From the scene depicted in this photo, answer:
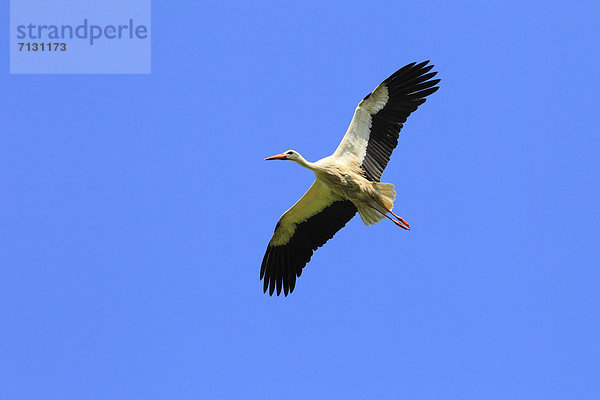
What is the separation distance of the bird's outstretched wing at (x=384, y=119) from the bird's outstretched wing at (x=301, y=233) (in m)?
0.63

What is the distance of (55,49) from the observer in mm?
14891

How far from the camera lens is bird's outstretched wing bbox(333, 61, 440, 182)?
13180mm

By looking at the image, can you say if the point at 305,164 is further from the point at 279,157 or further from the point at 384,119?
the point at 384,119

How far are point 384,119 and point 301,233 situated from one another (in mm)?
2057

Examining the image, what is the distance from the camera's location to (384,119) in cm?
1323

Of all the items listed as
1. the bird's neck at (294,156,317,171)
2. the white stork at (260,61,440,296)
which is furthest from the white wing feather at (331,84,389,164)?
the bird's neck at (294,156,317,171)

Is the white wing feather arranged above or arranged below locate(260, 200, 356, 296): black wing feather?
above

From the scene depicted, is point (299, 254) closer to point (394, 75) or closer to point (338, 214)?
point (338, 214)

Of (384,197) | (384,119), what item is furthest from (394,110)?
(384,197)

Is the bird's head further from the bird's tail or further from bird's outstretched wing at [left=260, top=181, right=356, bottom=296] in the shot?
the bird's tail

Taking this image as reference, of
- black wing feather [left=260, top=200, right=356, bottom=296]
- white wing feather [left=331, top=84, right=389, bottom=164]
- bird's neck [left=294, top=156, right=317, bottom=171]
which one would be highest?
white wing feather [left=331, top=84, right=389, bottom=164]

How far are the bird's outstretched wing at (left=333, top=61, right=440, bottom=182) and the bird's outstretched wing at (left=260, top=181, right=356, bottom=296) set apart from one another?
2.08 feet

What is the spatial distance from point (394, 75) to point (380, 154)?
1.05m

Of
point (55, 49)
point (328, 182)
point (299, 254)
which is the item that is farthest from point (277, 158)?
point (55, 49)
